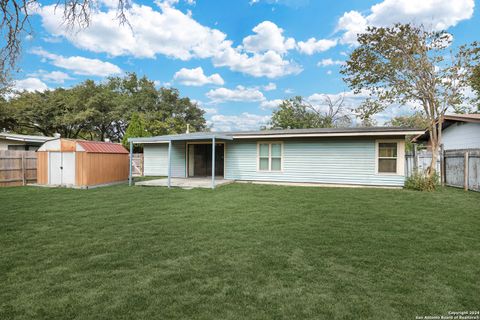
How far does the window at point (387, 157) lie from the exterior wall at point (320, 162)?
8.2 inches

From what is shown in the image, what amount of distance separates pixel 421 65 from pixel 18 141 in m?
20.3

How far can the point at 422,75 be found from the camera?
1077 centimetres

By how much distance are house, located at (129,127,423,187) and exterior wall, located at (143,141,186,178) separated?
1827 millimetres

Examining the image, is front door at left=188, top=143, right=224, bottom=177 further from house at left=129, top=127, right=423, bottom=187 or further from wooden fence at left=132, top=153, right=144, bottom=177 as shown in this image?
wooden fence at left=132, top=153, right=144, bottom=177

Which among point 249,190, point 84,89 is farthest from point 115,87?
point 249,190

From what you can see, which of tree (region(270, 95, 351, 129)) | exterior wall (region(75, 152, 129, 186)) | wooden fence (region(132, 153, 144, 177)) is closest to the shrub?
exterior wall (region(75, 152, 129, 186))

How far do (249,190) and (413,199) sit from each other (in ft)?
16.6

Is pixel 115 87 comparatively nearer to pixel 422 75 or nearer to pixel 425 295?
pixel 422 75

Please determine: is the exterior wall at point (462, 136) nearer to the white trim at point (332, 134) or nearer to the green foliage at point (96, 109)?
the white trim at point (332, 134)

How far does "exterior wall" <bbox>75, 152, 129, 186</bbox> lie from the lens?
1106 cm

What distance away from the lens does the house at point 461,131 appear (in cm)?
1183

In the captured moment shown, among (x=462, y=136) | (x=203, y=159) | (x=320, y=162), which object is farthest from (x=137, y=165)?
(x=462, y=136)

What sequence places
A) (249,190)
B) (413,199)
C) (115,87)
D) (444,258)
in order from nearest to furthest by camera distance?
(444,258), (413,199), (249,190), (115,87)

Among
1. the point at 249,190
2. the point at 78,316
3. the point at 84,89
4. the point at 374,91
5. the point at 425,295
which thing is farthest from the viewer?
the point at 84,89
